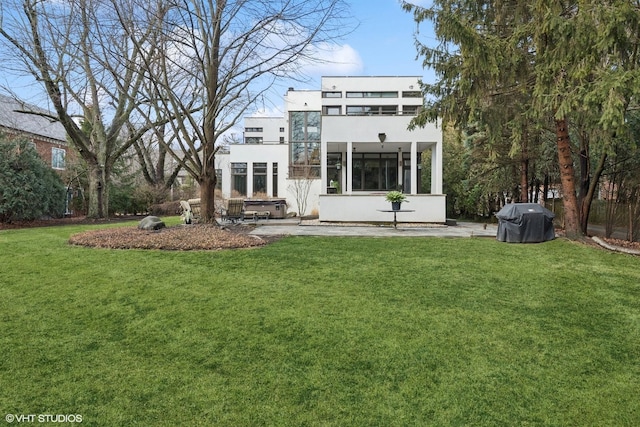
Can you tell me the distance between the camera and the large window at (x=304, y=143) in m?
25.7

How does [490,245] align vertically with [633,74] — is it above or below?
below

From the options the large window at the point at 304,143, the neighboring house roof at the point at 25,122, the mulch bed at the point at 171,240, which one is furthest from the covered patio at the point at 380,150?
the neighboring house roof at the point at 25,122

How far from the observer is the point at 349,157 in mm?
16672

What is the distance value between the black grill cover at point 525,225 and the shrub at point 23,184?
52.3 feet

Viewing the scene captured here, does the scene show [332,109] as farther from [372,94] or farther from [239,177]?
[239,177]

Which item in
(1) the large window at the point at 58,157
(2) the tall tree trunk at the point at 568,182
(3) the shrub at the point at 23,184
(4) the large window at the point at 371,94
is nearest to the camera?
(2) the tall tree trunk at the point at 568,182

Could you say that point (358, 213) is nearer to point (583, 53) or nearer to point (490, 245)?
point (490, 245)

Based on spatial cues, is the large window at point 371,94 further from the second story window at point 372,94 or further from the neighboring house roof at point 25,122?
the neighboring house roof at point 25,122

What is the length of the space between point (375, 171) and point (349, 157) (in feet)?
13.3

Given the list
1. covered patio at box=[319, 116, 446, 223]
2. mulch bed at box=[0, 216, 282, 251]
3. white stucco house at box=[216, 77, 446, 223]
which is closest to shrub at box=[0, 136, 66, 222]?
mulch bed at box=[0, 216, 282, 251]

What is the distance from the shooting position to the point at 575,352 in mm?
3717

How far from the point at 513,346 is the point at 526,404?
3.32 ft

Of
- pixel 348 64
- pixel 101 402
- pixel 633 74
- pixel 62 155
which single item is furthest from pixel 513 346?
pixel 62 155

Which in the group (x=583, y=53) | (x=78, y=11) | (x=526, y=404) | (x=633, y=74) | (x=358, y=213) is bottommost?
Result: (x=526, y=404)
